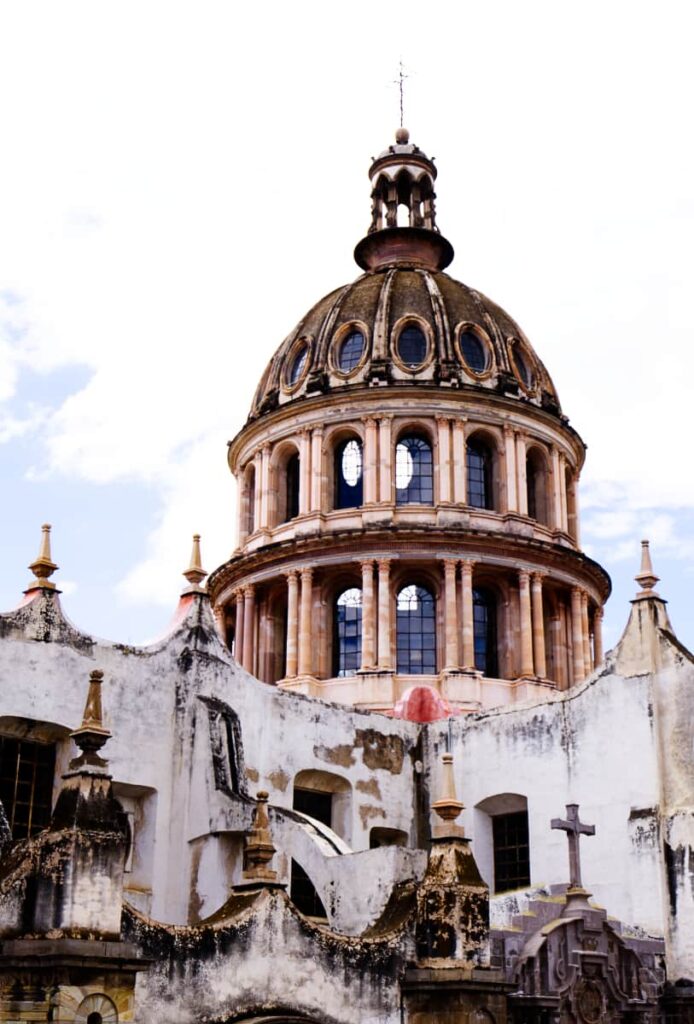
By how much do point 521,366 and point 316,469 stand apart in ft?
24.9

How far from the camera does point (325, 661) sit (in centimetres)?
3912

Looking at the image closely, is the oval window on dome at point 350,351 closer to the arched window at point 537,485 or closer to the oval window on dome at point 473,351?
the oval window on dome at point 473,351

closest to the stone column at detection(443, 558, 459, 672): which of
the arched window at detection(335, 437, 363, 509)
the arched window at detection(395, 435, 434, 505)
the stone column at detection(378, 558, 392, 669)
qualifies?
the stone column at detection(378, 558, 392, 669)

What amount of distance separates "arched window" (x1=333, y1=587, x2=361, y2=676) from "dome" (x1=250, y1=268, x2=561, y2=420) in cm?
628

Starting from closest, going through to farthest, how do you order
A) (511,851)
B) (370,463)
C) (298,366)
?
1. (511,851)
2. (370,463)
3. (298,366)

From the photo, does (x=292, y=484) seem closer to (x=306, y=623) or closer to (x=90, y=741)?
(x=306, y=623)

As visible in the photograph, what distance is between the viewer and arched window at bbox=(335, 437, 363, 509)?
40.9m

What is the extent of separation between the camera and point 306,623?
38.8 m

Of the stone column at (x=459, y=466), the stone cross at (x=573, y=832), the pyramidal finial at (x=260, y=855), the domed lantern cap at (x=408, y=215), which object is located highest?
the domed lantern cap at (x=408, y=215)

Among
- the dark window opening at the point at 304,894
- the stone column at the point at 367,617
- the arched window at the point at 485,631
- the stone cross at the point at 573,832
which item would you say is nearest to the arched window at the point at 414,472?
the stone column at the point at 367,617

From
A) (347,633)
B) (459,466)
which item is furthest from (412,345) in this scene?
(347,633)

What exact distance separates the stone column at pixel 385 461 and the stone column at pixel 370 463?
119 millimetres

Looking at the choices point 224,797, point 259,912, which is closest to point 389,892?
point 224,797

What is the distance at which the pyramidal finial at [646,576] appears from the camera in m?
28.5
